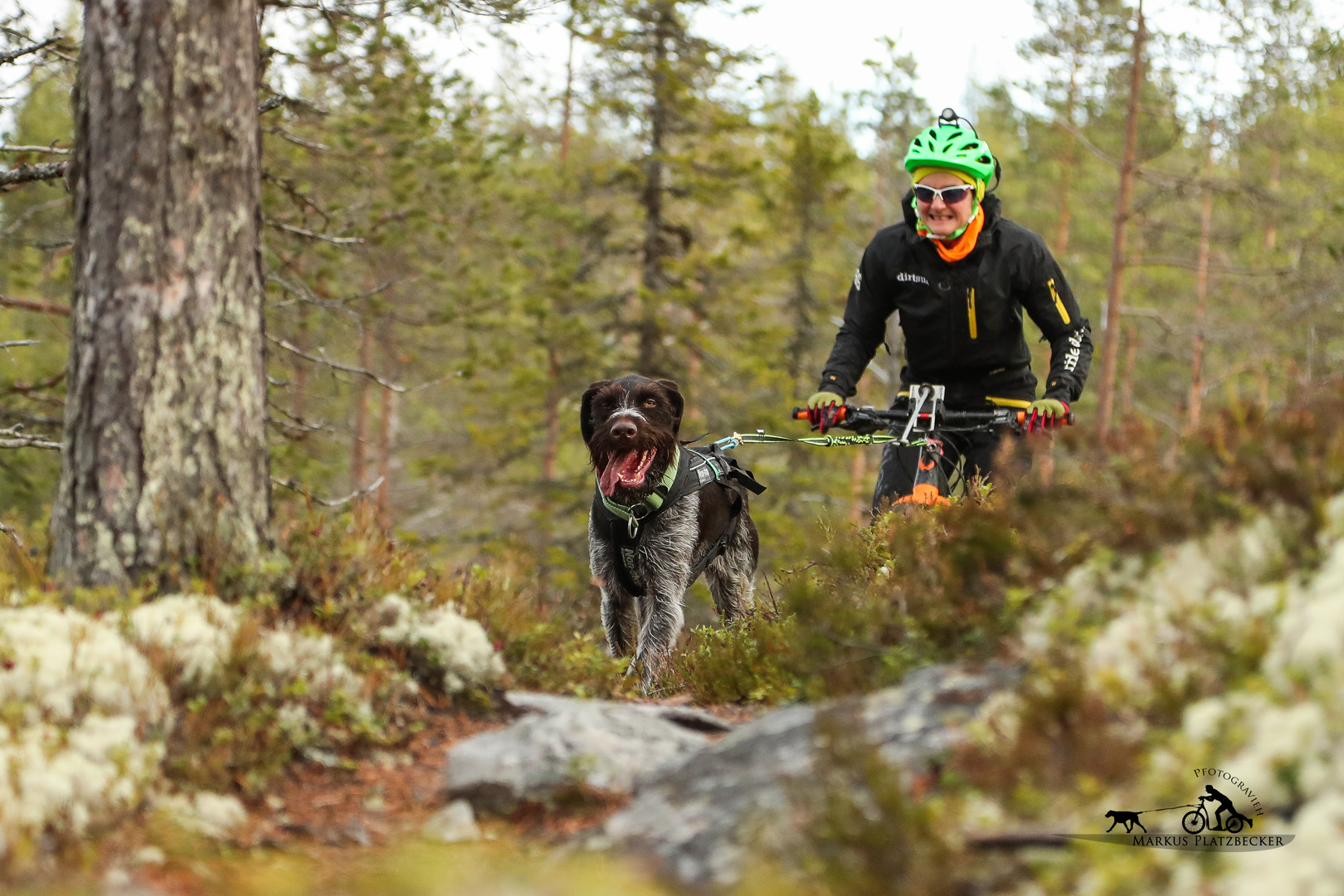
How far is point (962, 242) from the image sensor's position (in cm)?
631

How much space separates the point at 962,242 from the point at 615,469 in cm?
254

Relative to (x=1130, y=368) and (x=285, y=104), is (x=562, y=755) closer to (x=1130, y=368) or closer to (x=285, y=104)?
(x=285, y=104)

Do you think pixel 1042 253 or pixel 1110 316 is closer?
pixel 1042 253

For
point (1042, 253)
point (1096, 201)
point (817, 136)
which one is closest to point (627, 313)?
point (817, 136)

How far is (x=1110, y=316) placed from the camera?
61.4ft

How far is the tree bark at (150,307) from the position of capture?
4012 mm

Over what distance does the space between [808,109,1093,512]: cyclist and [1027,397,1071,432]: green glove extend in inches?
0.8

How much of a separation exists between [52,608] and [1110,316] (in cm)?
1833

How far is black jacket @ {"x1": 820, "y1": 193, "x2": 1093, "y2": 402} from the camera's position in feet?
20.7

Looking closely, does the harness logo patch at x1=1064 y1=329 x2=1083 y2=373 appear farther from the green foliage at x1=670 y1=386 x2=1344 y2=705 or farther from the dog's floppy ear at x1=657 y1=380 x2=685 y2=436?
the dog's floppy ear at x1=657 y1=380 x2=685 y2=436

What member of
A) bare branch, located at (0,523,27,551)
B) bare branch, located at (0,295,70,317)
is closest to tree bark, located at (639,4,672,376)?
bare branch, located at (0,295,70,317)

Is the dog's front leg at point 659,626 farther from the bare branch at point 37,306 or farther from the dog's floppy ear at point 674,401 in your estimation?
the bare branch at point 37,306

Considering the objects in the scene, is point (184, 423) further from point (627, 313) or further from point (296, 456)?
point (627, 313)

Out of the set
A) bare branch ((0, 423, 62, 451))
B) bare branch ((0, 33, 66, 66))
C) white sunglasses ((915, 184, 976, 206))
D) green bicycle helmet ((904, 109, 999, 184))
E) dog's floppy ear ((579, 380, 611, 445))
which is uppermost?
bare branch ((0, 33, 66, 66))
